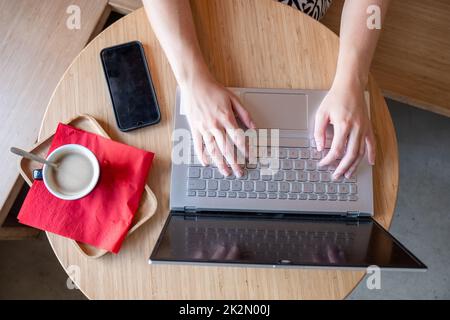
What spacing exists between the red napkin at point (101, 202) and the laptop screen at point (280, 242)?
0.28 ft

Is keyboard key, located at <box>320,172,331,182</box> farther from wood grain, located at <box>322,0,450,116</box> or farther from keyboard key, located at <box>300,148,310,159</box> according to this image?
wood grain, located at <box>322,0,450,116</box>

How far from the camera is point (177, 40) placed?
0.69 metres

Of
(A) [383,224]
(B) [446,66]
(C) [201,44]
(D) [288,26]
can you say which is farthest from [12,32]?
(B) [446,66]

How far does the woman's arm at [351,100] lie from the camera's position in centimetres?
67

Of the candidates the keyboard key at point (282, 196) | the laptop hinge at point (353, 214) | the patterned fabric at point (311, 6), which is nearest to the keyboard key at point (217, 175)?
the keyboard key at point (282, 196)

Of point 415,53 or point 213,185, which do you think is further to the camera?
point 415,53

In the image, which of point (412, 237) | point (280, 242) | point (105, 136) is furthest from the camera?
point (412, 237)

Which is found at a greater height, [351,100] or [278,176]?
[351,100]

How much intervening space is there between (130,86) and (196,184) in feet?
0.70

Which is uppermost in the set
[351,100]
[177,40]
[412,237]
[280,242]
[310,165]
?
[177,40]

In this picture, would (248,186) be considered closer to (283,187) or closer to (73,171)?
(283,187)

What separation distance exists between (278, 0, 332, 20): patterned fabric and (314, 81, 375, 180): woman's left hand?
10.3 inches

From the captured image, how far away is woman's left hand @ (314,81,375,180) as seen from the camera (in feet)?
2.17

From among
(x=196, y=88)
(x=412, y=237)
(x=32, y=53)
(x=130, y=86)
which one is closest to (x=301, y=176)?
(x=196, y=88)
